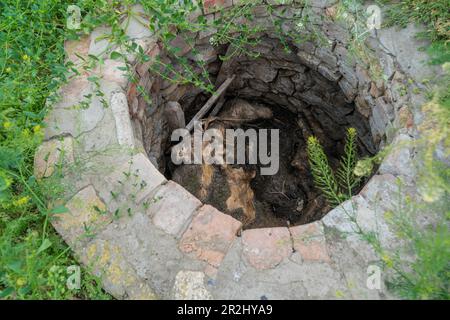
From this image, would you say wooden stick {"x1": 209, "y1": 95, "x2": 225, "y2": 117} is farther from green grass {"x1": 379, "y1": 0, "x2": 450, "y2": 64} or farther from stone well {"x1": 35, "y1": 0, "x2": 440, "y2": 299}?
green grass {"x1": 379, "y1": 0, "x2": 450, "y2": 64}

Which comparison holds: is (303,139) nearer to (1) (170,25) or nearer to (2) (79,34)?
(1) (170,25)

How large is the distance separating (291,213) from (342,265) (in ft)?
6.04

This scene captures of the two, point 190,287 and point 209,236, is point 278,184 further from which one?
point 190,287

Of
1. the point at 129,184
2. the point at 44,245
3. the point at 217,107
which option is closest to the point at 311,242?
the point at 129,184

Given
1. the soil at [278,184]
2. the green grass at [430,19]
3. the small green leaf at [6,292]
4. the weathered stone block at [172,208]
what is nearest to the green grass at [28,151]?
the small green leaf at [6,292]

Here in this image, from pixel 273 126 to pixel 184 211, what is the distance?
215 cm

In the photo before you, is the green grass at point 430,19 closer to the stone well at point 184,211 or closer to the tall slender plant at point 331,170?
the stone well at point 184,211

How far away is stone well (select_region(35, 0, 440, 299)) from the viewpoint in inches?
74.9

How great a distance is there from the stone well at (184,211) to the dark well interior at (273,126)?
55 cm

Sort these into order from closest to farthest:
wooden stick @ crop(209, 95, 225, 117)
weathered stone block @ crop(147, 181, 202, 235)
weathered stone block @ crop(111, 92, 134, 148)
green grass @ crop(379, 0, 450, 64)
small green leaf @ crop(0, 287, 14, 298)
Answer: small green leaf @ crop(0, 287, 14, 298), weathered stone block @ crop(147, 181, 202, 235), weathered stone block @ crop(111, 92, 134, 148), green grass @ crop(379, 0, 450, 64), wooden stick @ crop(209, 95, 225, 117)

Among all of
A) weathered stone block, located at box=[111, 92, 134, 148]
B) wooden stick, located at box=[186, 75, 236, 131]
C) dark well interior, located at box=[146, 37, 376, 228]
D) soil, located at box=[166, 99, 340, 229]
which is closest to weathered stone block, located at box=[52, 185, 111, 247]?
weathered stone block, located at box=[111, 92, 134, 148]

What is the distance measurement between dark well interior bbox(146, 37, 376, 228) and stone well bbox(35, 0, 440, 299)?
1.81ft

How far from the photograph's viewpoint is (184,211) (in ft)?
6.84

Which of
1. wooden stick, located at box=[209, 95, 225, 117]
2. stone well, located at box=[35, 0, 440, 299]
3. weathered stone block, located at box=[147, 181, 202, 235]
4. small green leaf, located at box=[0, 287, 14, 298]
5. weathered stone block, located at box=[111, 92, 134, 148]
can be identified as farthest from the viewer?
wooden stick, located at box=[209, 95, 225, 117]
